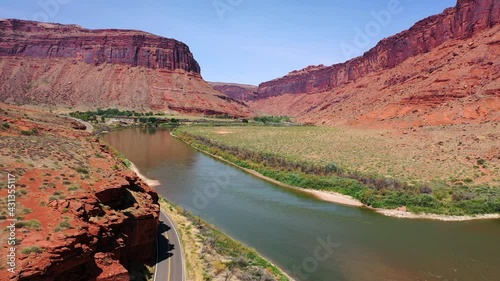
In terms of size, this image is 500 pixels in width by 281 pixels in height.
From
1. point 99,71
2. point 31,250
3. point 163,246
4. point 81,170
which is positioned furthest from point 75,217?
point 99,71

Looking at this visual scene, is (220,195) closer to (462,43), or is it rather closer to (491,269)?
(491,269)

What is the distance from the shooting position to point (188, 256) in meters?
20.0

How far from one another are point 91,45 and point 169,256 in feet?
521

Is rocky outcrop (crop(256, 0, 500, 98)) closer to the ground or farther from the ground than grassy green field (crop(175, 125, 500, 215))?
farther from the ground

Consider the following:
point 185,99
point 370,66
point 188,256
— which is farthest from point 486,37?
point 185,99

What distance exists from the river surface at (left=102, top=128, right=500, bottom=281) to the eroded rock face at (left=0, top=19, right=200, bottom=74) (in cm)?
13095

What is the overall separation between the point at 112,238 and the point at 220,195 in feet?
65.3

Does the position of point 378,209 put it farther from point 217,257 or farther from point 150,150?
point 150,150

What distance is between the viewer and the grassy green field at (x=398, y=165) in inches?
1205

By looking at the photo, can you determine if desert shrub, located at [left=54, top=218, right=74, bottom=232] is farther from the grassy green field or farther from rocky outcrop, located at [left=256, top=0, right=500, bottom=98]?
rocky outcrop, located at [left=256, top=0, right=500, bottom=98]

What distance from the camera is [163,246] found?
2088 cm

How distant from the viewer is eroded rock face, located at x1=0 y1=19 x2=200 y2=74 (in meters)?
151

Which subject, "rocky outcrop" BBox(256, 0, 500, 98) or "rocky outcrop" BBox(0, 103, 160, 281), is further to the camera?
"rocky outcrop" BBox(256, 0, 500, 98)

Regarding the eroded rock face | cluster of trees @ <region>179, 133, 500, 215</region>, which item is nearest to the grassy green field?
cluster of trees @ <region>179, 133, 500, 215</region>
